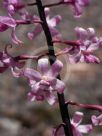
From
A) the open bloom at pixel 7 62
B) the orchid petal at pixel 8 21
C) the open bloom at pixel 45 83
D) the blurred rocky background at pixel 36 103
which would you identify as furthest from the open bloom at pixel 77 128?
the blurred rocky background at pixel 36 103

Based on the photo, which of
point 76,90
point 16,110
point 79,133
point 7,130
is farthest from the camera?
point 76,90

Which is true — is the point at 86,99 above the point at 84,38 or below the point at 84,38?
below

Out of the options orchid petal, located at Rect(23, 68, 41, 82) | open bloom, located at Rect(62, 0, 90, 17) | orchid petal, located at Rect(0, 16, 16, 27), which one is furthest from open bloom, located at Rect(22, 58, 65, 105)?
open bloom, located at Rect(62, 0, 90, 17)

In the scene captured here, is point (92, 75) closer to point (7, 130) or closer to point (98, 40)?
point (7, 130)

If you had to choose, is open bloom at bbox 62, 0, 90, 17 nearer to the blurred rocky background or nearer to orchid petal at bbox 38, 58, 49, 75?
orchid petal at bbox 38, 58, 49, 75

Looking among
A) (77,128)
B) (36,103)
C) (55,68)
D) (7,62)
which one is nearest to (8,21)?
(7,62)

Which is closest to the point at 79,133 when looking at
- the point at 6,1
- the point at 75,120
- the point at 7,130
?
the point at 75,120

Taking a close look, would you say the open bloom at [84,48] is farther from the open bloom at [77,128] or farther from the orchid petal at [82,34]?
Answer: the open bloom at [77,128]
